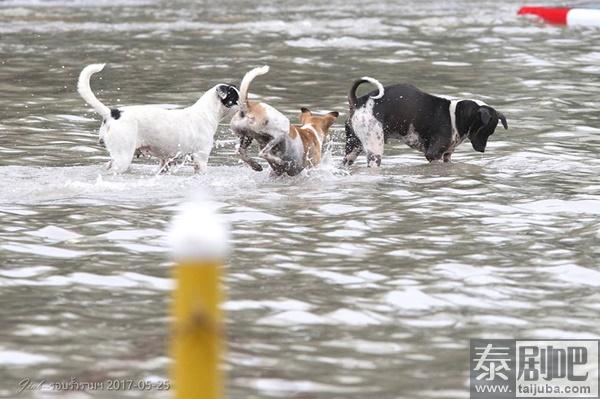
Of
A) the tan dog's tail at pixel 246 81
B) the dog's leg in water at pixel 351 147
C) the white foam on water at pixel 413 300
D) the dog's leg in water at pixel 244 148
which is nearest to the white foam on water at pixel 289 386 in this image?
the white foam on water at pixel 413 300

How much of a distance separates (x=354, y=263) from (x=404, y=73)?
10.0 meters

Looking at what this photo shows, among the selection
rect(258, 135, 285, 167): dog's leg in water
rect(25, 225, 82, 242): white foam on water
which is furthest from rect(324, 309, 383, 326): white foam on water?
rect(258, 135, 285, 167): dog's leg in water

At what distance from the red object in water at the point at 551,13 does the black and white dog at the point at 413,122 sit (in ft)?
40.0

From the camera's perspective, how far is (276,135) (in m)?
10.3

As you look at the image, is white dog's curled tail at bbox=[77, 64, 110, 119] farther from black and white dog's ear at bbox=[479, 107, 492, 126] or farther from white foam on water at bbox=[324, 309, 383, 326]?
white foam on water at bbox=[324, 309, 383, 326]

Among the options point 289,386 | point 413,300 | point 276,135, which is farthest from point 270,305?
point 276,135

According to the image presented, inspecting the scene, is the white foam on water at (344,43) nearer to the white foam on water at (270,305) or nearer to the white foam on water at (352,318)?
the white foam on water at (270,305)

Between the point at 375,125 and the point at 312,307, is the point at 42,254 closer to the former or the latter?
the point at 312,307

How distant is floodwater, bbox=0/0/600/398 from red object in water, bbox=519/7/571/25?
527 cm

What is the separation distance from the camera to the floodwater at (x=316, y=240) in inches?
237

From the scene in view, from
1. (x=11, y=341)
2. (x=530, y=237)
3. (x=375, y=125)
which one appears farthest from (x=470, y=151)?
(x=11, y=341)

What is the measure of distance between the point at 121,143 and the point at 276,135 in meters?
1.18

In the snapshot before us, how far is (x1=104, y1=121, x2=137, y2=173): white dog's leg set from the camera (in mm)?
10094

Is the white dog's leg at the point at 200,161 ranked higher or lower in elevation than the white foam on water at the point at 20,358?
lower
